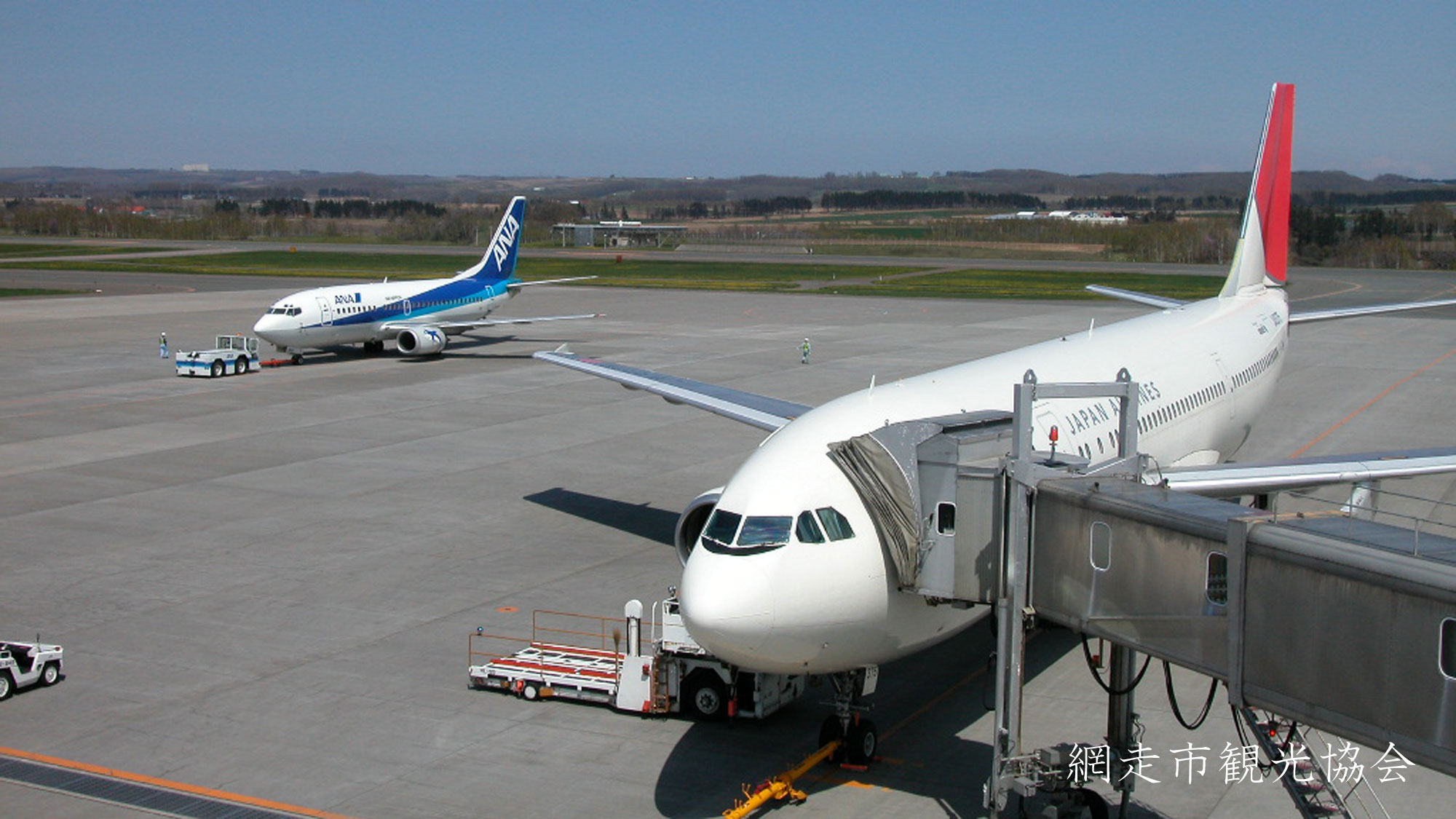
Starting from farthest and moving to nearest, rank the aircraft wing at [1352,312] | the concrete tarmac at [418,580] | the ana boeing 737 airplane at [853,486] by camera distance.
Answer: the aircraft wing at [1352,312]
the concrete tarmac at [418,580]
the ana boeing 737 airplane at [853,486]

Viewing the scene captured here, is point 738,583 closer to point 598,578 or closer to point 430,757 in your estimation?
point 430,757

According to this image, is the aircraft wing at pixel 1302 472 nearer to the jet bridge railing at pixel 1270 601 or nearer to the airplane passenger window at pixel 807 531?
the jet bridge railing at pixel 1270 601

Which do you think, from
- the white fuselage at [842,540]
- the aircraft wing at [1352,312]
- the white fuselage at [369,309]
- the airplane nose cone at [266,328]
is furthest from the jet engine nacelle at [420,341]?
the white fuselage at [842,540]

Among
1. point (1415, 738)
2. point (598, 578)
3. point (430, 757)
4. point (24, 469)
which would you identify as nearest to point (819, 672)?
point (430, 757)

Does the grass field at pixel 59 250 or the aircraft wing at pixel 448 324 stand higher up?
the grass field at pixel 59 250

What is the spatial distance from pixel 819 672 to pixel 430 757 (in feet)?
17.5

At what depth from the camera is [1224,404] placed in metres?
27.4

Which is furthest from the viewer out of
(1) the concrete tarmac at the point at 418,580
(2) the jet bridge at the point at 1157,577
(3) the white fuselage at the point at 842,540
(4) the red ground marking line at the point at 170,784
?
(1) the concrete tarmac at the point at 418,580

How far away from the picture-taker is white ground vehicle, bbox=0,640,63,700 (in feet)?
61.5

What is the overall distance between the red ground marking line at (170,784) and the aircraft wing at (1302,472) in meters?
11.0

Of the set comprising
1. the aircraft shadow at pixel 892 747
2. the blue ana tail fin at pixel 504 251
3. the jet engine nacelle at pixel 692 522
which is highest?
the blue ana tail fin at pixel 504 251

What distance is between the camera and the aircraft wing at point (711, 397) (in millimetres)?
26109

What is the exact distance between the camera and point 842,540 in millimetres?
14836

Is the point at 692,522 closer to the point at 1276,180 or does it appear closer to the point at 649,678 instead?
the point at 649,678
